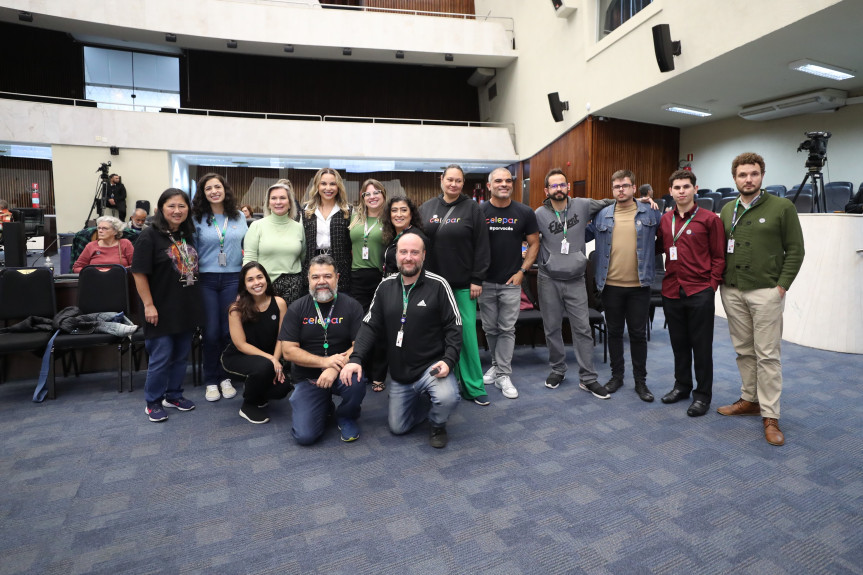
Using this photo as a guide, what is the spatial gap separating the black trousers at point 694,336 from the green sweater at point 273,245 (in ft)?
8.08

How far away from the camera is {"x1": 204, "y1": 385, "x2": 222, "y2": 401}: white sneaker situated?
10.6 ft

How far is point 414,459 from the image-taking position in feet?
7.89

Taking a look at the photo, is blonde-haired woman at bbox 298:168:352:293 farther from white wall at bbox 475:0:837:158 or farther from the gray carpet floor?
white wall at bbox 475:0:837:158

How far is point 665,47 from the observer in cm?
702

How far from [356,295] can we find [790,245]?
2563 mm

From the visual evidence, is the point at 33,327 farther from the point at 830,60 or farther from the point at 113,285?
the point at 830,60

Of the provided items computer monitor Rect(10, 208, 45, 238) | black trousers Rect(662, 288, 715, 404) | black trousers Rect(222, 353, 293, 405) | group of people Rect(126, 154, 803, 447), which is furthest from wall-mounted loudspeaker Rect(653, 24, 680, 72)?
computer monitor Rect(10, 208, 45, 238)

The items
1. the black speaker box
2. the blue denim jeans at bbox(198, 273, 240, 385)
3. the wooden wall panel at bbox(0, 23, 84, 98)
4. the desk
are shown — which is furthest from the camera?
the wooden wall panel at bbox(0, 23, 84, 98)

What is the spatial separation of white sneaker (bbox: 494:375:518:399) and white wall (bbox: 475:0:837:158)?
5.11 meters

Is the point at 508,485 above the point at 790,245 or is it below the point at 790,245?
below

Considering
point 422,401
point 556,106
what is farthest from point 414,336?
point 556,106

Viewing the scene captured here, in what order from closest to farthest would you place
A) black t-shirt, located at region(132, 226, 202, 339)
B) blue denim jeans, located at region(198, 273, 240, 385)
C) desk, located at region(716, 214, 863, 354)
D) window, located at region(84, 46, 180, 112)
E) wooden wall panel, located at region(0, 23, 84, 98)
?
black t-shirt, located at region(132, 226, 202, 339), blue denim jeans, located at region(198, 273, 240, 385), desk, located at region(716, 214, 863, 354), wooden wall panel, located at region(0, 23, 84, 98), window, located at region(84, 46, 180, 112)

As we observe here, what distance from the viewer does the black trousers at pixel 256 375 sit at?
9.45 ft

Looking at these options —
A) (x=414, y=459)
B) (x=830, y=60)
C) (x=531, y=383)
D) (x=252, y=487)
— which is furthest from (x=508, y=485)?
(x=830, y=60)
